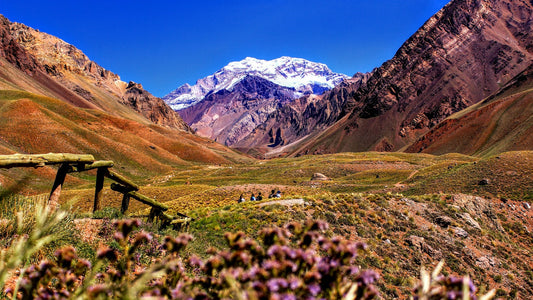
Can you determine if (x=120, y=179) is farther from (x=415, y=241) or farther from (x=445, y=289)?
(x=415, y=241)

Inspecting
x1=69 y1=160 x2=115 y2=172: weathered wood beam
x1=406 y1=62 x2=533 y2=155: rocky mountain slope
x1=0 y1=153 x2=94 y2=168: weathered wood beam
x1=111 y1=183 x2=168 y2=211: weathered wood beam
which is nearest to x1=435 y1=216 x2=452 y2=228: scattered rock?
x1=111 y1=183 x2=168 y2=211: weathered wood beam

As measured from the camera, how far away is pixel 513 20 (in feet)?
606

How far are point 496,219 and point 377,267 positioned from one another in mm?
15643

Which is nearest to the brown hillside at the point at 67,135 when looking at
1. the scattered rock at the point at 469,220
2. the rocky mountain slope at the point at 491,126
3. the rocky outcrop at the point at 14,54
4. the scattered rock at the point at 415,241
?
the scattered rock at the point at 415,241

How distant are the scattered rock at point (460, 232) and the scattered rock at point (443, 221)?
0.48 m

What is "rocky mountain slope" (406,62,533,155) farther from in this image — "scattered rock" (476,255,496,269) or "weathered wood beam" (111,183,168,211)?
"weathered wood beam" (111,183,168,211)

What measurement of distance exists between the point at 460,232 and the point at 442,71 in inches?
7167

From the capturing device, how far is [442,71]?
169m

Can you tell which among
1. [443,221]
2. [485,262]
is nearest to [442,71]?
[443,221]

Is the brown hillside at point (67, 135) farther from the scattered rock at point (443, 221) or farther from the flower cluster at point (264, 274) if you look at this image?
the flower cluster at point (264, 274)

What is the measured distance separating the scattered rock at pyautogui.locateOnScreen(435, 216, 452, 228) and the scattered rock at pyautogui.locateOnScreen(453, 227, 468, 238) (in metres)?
0.48

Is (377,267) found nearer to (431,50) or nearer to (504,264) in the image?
(504,264)

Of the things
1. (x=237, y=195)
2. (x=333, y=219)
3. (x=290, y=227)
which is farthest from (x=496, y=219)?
(x=290, y=227)

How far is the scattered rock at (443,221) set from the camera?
61.4 ft
